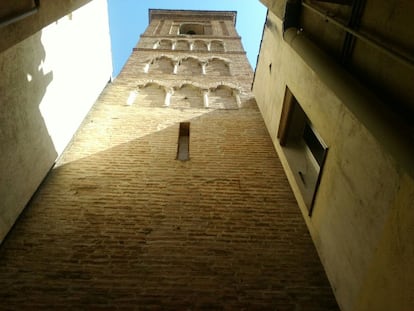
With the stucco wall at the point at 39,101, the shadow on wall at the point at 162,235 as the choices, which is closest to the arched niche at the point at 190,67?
the stucco wall at the point at 39,101

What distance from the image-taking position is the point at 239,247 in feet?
13.5

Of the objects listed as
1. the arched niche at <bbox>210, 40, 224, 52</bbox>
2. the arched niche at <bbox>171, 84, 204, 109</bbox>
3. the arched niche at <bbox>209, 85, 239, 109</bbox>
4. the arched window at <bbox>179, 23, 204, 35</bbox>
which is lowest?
the arched window at <bbox>179, 23, 204, 35</bbox>

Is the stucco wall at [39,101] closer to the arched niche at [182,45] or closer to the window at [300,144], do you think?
the window at [300,144]

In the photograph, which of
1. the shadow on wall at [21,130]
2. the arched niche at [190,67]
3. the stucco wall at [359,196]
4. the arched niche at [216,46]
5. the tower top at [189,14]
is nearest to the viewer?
the stucco wall at [359,196]

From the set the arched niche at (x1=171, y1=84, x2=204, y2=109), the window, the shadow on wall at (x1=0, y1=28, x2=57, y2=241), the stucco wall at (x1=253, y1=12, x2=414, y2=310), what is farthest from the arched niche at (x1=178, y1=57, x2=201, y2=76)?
the stucco wall at (x1=253, y1=12, x2=414, y2=310)

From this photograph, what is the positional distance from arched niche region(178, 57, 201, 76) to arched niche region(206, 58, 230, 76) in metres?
0.28

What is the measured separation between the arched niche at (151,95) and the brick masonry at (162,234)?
1445 millimetres

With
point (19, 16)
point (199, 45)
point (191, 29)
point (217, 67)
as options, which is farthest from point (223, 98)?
point (191, 29)

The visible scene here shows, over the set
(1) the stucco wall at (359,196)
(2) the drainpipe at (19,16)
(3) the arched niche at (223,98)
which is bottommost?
(3) the arched niche at (223,98)

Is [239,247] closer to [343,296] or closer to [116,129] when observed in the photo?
[343,296]

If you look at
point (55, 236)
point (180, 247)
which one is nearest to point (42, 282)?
point (55, 236)

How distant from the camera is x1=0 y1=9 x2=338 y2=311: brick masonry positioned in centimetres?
359

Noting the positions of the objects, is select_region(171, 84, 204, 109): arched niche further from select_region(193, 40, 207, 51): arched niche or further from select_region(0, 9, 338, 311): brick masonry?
select_region(193, 40, 207, 51): arched niche

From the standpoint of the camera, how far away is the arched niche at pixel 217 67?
30.7 ft
